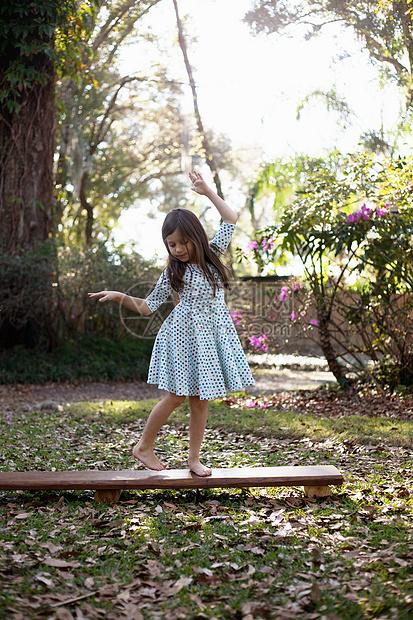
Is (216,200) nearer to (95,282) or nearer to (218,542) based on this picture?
(218,542)

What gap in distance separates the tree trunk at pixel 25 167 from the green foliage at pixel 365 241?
141 inches

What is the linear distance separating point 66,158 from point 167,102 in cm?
481

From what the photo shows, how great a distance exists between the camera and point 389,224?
5.81 meters

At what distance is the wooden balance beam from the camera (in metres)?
2.79

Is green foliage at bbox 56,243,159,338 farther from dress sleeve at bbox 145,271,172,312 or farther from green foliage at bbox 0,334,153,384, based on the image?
dress sleeve at bbox 145,271,172,312

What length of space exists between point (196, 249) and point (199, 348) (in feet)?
1.71

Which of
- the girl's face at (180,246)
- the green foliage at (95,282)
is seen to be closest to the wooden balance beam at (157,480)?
the girl's face at (180,246)

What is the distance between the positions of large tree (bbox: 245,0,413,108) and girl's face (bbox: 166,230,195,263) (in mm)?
5546

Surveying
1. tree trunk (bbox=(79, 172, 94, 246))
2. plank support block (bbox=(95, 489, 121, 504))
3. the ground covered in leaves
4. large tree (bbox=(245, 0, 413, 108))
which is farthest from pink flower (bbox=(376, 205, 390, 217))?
tree trunk (bbox=(79, 172, 94, 246))

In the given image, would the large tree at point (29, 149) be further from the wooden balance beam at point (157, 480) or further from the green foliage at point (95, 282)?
the wooden balance beam at point (157, 480)

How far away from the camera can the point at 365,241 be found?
622cm

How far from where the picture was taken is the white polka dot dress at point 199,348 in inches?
115

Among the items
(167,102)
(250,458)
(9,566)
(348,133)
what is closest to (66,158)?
(167,102)

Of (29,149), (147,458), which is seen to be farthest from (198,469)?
(29,149)
